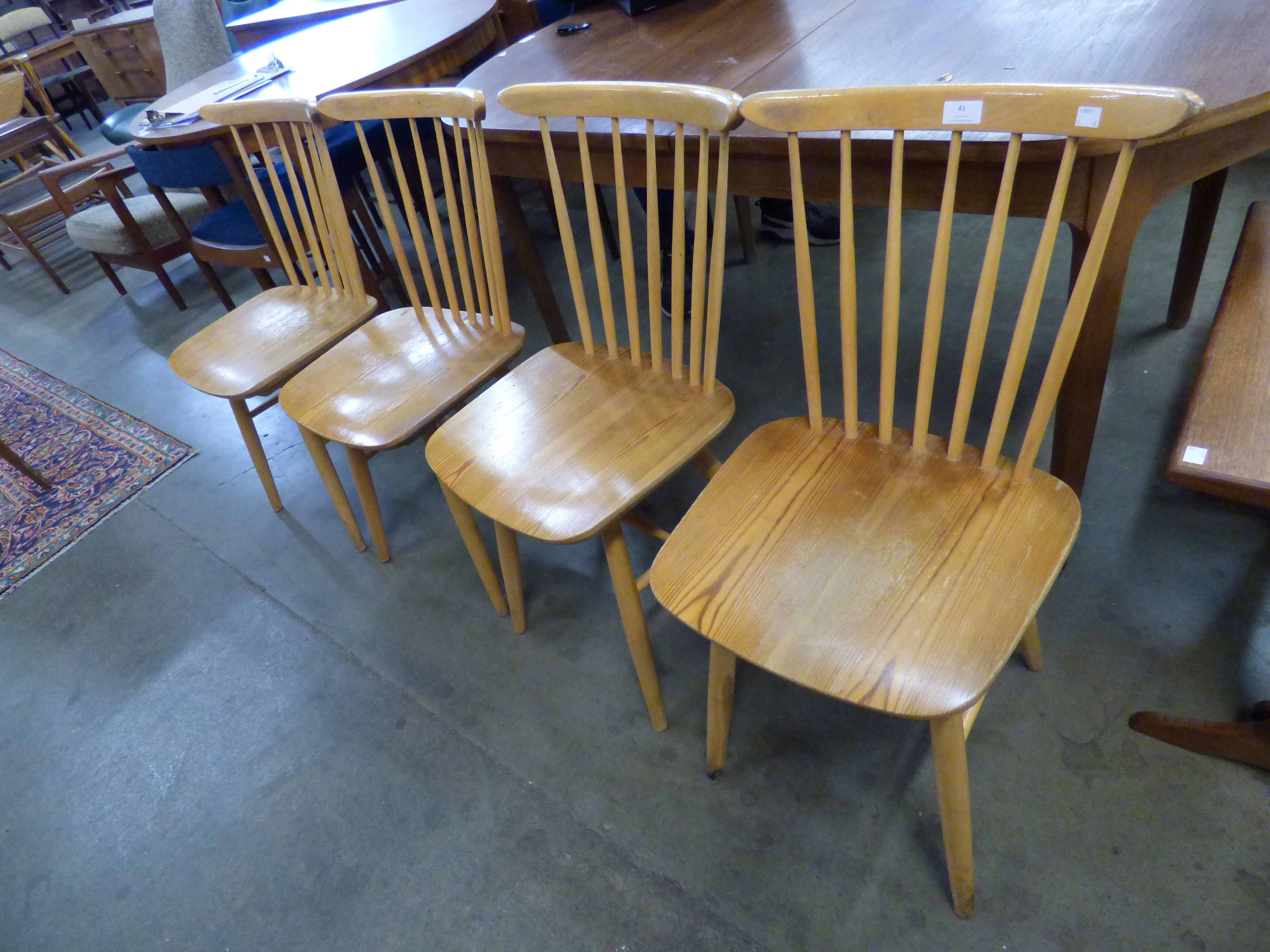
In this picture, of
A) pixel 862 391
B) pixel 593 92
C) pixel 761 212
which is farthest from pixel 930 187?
pixel 761 212

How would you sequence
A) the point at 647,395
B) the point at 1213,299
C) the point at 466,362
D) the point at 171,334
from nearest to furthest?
the point at 647,395 < the point at 466,362 < the point at 1213,299 < the point at 171,334

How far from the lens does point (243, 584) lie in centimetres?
181

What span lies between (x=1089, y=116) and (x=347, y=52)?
7.58ft

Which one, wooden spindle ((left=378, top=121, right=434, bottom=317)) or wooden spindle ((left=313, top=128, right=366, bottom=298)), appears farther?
wooden spindle ((left=313, top=128, right=366, bottom=298))

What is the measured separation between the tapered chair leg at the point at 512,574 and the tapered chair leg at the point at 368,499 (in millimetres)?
354

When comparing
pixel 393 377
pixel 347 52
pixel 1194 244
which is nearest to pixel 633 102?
pixel 393 377

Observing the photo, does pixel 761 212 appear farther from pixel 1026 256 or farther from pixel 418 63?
pixel 418 63

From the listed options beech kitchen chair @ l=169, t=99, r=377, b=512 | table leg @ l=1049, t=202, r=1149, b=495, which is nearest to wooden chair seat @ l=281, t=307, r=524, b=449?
beech kitchen chair @ l=169, t=99, r=377, b=512

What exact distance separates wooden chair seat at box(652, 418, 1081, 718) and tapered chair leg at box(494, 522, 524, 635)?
1.58ft

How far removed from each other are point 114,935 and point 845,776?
1311 millimetres

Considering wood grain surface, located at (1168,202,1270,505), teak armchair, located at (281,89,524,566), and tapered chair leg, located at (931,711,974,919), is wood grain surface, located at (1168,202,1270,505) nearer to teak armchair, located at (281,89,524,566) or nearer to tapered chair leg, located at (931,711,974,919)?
tapered chair leg, located at (931,711,974,919)

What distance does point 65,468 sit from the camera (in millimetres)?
2348

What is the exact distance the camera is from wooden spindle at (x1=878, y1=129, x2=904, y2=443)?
85 cm

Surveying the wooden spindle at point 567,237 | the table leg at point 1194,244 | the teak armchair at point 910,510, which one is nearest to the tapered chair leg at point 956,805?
the teak armchair at point 910,510
